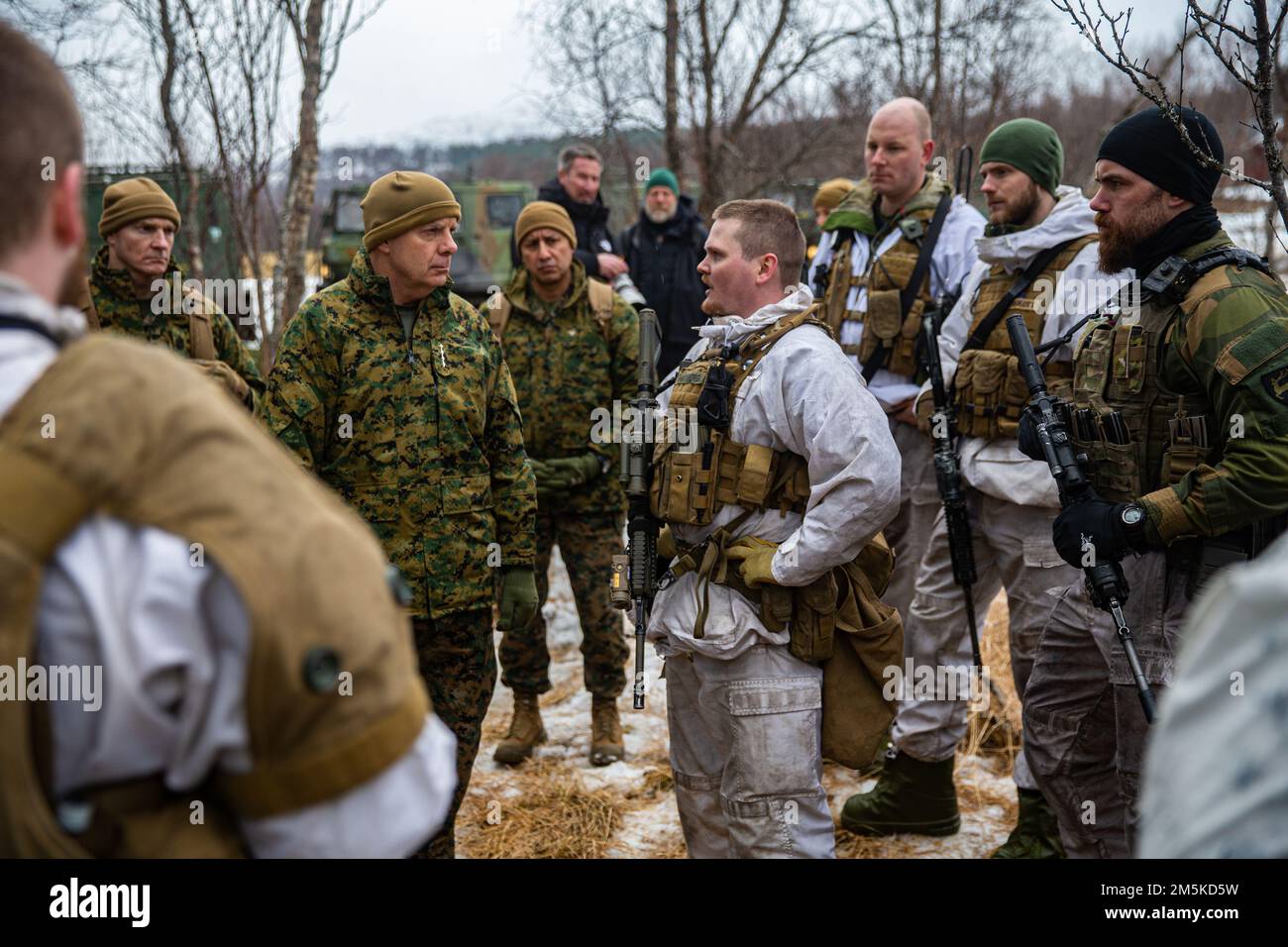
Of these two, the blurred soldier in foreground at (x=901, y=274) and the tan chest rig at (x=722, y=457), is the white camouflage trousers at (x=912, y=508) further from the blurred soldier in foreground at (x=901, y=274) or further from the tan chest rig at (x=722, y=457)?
the tan chest rig at (x=722, y=457)

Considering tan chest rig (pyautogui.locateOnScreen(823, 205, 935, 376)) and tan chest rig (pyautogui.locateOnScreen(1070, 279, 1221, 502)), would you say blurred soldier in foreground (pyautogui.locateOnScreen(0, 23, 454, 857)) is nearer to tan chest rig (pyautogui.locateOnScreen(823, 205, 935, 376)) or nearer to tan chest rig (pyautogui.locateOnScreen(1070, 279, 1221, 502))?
tan chest rig (pyautogui.locateOnScreen(1070, 279, 1221, 502))

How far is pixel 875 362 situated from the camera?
5.12m

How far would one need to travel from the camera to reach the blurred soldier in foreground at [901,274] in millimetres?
5039

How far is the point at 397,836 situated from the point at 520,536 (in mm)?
2552

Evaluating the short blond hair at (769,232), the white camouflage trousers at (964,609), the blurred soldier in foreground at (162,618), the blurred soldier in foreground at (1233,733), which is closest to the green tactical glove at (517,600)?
the short blond hair at (769,232)

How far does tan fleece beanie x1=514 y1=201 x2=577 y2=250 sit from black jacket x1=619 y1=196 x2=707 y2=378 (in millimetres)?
1785

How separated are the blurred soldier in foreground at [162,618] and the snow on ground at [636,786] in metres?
3.26

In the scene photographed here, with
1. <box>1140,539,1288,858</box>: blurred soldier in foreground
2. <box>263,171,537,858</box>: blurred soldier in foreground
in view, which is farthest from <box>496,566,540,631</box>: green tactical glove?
<box>1140,539,1288,858</box>: blurred soldier in foreground

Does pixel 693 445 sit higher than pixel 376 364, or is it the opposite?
pixel 376 364

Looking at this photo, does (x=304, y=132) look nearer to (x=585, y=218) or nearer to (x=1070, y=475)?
(x=585, y=218)

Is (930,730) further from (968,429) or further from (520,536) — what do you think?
(520,536)

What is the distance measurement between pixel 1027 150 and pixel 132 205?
3987mm

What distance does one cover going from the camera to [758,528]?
331cm
